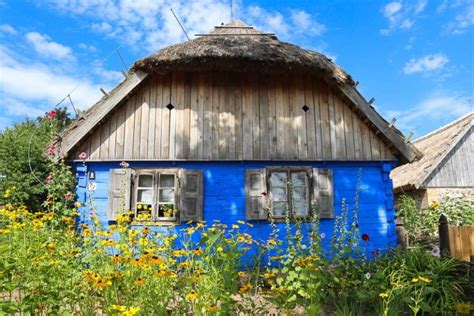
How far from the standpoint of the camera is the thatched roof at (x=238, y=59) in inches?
261

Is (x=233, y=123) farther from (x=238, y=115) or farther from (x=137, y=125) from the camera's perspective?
(x=137, y=125)

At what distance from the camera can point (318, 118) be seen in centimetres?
730

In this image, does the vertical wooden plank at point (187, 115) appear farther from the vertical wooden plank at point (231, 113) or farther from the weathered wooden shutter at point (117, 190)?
the weathered wooden shutter at point (117, 190)

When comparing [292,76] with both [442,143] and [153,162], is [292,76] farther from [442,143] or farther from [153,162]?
[442,143]

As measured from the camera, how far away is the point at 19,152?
40.6ft

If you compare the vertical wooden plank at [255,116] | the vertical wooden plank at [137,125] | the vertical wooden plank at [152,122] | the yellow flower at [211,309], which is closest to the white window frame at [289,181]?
the vertical wooden plank at [255,116]

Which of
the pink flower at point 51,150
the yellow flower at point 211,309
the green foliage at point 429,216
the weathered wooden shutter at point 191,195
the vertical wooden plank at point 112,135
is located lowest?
the yellow flower at point 211,309

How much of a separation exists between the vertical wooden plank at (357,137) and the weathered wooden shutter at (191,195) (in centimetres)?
318

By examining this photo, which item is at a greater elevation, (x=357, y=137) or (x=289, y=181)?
(x=357, y=137)

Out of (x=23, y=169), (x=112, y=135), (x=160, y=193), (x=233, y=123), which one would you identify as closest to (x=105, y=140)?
(x=112, y=135)

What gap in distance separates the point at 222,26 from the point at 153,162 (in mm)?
4183

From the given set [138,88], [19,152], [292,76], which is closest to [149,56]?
[138,88]

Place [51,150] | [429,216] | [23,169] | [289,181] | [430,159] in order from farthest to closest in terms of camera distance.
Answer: [430,159] < [23,169] < [429,216] < [289,181] < [51,150]

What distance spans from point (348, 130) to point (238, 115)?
7.53ft
